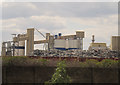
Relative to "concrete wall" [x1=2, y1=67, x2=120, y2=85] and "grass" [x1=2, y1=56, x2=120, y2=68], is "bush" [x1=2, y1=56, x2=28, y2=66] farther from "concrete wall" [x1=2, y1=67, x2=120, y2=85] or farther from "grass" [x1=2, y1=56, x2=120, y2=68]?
"concrete wall" [x1=2, y1=67, x2=120, y2=85]

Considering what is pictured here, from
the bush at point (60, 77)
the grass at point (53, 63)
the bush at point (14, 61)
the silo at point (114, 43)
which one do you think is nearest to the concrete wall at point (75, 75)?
the grass at point (53, 63)

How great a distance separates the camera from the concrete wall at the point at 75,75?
12734 millimetres

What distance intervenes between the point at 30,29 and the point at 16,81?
63.5 feet

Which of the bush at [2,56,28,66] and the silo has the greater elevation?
the silo

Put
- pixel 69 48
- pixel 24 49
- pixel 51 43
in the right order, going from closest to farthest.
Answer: pixel 69 48 < pixel 51 43 < pixel 24 49

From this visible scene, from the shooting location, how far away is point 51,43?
3331 centimetres

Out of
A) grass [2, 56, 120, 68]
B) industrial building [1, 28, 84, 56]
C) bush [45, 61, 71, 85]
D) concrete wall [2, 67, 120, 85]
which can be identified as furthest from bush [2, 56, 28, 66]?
industrial building [1, 28, 84, 56]

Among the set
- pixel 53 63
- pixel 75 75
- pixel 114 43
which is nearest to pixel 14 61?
pixel 53 63

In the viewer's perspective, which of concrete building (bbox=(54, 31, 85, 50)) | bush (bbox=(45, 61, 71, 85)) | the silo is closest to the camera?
bush (bbox=(45, 61, 71, 85))

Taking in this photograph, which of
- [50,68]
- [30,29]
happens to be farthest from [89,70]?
[30,29]

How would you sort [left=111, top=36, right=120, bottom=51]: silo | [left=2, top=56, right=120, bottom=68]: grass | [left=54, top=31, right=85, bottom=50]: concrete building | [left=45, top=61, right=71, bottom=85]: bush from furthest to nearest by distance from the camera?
1. [left=54, top=31, right=85, bottom=50]: concrete building
2. [left=111, top=36, right=120, bottom=51]: silo
3. [left=2, top=56, right=120, bottom=68]: grass
4. [left=45, top=61, right=71, bottom=85]: bush

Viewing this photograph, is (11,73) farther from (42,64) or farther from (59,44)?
(59,44)

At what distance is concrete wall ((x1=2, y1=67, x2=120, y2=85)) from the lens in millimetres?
12734

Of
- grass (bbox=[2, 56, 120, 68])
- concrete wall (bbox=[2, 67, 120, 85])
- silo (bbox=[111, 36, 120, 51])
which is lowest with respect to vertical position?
concrete wall (bbox=[2, 67, 120, 85])
